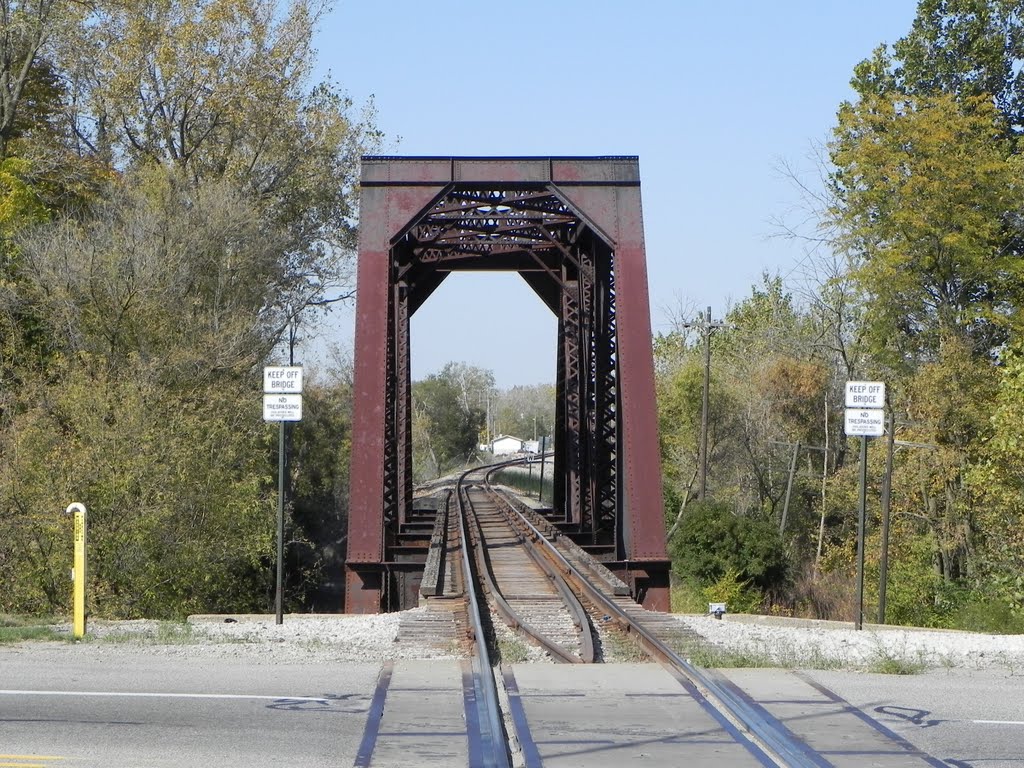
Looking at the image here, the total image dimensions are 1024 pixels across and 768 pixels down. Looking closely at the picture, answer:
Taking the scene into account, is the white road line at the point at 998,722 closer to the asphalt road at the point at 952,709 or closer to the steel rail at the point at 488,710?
the asphalt road at the point at 952,709

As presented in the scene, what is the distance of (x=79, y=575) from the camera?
11.7 meters

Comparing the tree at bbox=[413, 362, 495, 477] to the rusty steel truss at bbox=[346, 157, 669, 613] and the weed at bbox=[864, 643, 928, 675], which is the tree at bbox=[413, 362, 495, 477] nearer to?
the rusty steel truss at bbox=[346, 157, 669, 613]

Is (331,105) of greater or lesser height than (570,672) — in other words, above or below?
above

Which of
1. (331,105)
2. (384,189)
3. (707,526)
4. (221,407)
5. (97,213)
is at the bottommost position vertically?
(707,526)

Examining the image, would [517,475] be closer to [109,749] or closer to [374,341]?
[374,341]

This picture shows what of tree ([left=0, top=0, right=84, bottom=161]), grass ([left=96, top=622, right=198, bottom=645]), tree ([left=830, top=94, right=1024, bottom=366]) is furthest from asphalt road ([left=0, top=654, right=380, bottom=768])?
tree ([left=830, top=94, right=1024, bottom=366])

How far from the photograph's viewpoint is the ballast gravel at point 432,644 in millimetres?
10117

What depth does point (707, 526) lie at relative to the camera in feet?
121

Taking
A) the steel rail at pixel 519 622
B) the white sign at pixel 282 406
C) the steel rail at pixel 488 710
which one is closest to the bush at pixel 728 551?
the steel rail at pixel 519 622

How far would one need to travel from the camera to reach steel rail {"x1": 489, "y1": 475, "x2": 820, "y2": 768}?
22.2 ft

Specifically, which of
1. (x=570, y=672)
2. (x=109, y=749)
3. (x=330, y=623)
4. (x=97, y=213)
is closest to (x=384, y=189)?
(x=330, y=623)

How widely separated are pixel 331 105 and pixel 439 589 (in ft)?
87.5

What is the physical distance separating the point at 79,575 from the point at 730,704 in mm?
6449

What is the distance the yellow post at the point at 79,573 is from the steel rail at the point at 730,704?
480 centimetres
